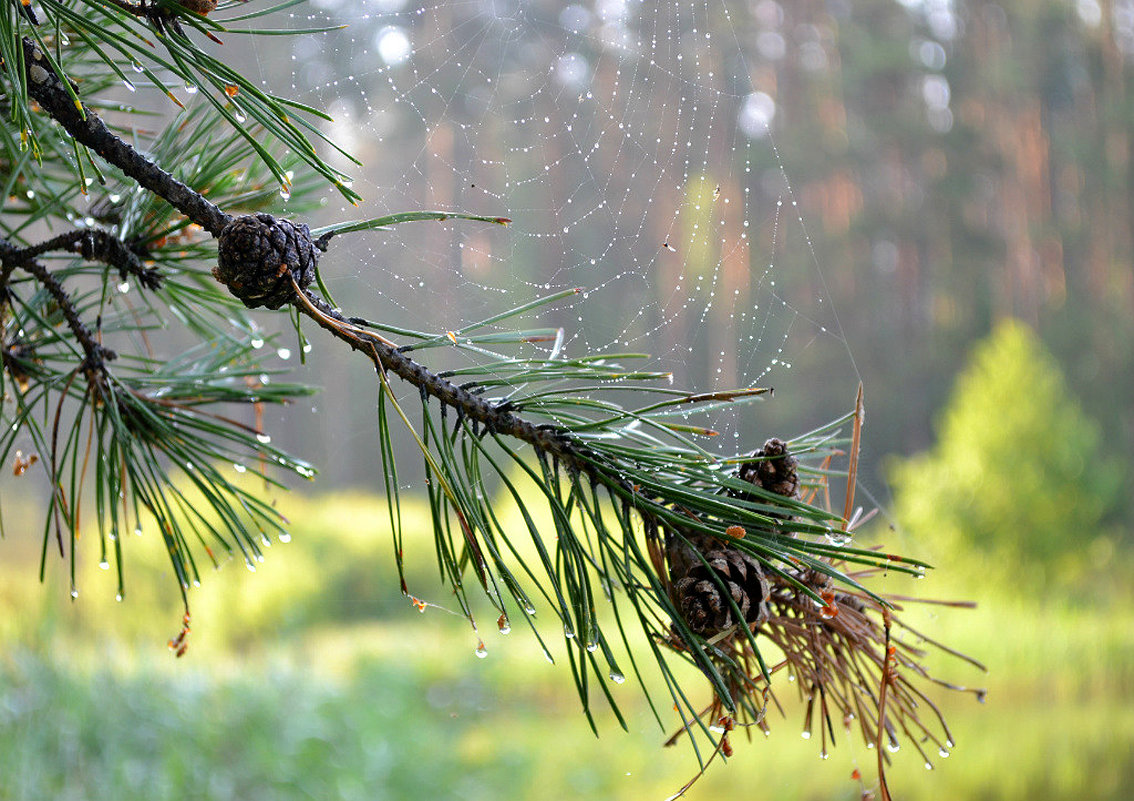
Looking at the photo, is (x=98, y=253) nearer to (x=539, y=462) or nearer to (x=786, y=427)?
(x=539, y=462)

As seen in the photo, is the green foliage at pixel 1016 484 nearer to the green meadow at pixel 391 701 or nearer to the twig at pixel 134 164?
the green meadow at pixel 391 701

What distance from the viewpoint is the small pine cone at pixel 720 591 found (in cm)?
25

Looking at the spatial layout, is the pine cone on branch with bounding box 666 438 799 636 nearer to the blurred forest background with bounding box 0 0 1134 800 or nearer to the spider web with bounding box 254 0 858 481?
the blurred forest background with bounding box 0 0 1134 800

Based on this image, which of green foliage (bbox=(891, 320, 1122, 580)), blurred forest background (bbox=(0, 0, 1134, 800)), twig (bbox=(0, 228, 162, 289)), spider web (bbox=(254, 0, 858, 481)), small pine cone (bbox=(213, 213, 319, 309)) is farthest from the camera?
spider web (bbox=(254, 0, 858, 481))

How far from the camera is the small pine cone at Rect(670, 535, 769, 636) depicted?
254mm

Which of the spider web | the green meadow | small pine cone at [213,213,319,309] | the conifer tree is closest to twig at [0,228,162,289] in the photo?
the conifer tree

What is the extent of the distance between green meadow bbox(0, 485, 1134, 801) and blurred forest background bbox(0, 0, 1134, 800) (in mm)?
11

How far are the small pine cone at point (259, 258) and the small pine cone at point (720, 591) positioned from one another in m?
0.13

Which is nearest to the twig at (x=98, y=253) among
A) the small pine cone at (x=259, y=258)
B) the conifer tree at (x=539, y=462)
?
the conifer tree at (x=539, y=462)

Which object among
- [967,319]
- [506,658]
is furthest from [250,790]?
[967,319]

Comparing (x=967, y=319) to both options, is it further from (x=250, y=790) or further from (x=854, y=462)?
(x=854, y=462)

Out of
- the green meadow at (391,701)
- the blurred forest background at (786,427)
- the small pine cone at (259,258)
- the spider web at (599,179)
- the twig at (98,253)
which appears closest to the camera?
the small pine cone at (259,258)

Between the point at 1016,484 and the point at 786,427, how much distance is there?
205 cm

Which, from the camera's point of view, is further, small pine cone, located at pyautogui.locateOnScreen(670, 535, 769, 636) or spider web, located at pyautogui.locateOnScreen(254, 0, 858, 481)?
spider web, located at pyautogui.locateOnScreen(254, 0, 858, 481)
